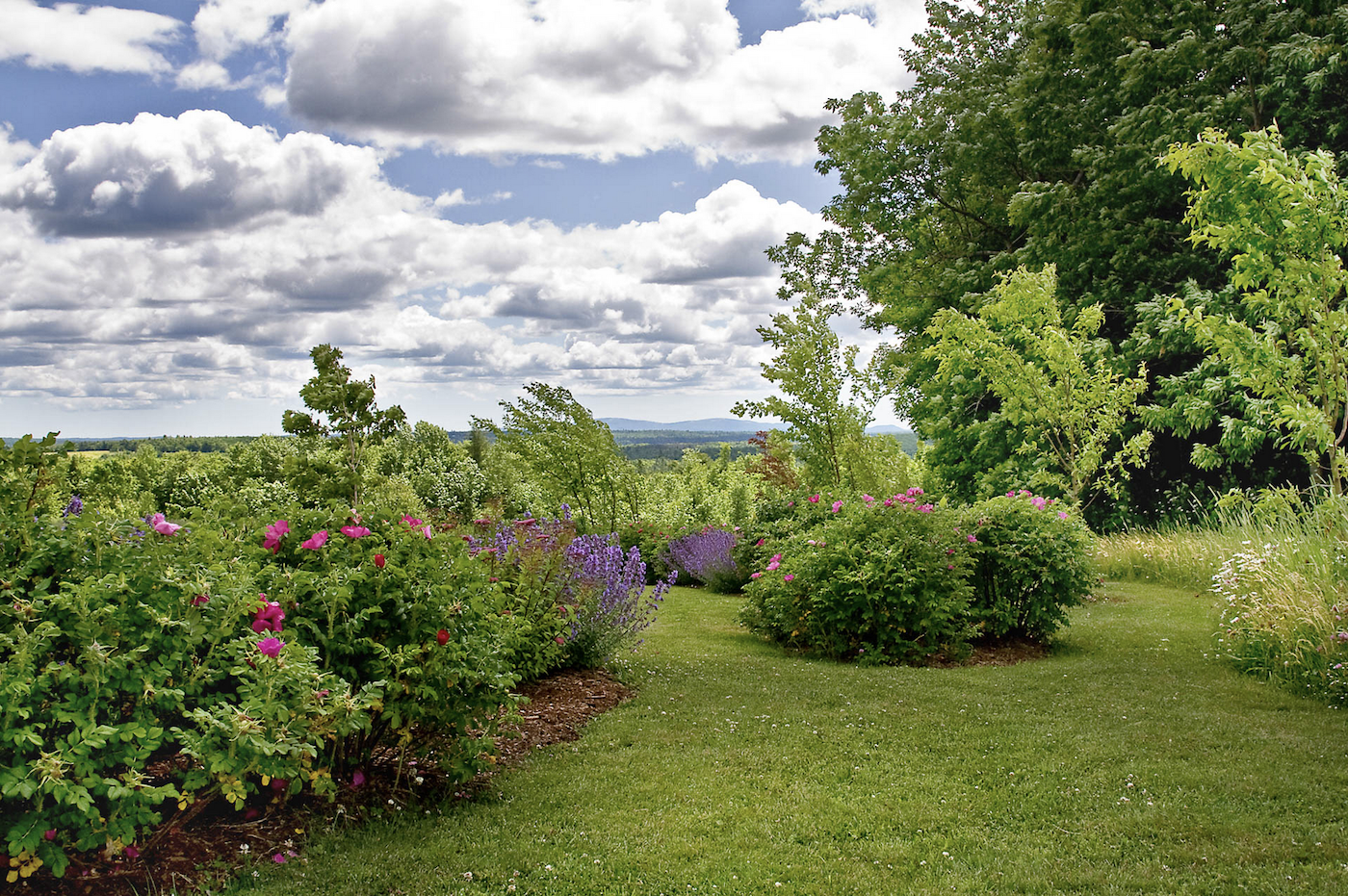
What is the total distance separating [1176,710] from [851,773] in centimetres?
279

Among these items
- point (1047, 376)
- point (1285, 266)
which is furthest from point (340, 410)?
point (1047, 376)

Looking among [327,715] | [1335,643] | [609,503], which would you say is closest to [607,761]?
[327,715]

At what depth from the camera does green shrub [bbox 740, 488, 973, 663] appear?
24.9ft

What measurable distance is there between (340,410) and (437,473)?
29.5m

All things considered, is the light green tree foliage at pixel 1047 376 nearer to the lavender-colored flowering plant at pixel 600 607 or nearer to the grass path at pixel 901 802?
the grass path at pixel 901 802

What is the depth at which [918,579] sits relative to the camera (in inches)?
295

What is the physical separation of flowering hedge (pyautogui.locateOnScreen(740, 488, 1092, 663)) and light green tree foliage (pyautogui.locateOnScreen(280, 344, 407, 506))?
13.3ft

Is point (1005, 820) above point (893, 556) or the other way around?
the other way around

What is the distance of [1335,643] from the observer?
6078 millimetres

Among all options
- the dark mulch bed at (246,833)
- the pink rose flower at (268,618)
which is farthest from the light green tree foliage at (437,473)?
the pink rose flower at (268,618)

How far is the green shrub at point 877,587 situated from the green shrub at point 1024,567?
1.11 feet

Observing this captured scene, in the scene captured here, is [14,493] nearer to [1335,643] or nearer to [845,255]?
[1335,643]

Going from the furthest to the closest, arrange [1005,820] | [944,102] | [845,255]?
[845,255] < [944,102] < [1005,820]

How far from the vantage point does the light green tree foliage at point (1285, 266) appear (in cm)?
805
